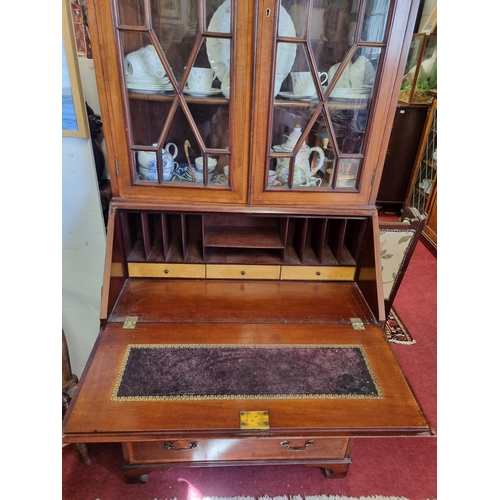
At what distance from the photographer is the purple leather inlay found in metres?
0.98

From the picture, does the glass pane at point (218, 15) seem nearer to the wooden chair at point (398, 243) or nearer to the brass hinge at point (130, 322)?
the brass hinge at point (130, 322)

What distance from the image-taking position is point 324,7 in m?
1.01

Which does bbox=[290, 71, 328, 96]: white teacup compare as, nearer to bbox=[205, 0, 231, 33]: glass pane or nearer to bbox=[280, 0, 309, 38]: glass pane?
bbox=[280, 0, 309, 38]: glass pane

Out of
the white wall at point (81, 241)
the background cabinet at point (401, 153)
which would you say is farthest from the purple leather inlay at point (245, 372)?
the background cabinet at point (401, 153)

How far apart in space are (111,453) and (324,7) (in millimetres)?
1815

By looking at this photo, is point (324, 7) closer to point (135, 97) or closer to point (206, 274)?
point (135, 97)

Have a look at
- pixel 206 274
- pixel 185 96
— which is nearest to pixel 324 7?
pixel 185 96

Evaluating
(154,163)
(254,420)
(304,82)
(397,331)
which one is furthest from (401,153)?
(254,420)

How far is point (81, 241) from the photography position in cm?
151

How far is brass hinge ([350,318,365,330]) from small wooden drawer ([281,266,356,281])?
211 mm

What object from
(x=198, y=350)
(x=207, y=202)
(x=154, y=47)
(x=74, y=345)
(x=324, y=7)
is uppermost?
(x=324, y=7)

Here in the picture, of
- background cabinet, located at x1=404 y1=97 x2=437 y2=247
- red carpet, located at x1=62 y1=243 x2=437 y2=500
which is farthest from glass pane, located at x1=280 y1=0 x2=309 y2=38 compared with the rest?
background cabinet, located at x1=404 y1=97 x2=437 y2=247

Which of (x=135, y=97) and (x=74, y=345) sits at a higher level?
(x=135, y=97)

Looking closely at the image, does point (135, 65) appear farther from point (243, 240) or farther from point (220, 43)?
point (243, 240)
